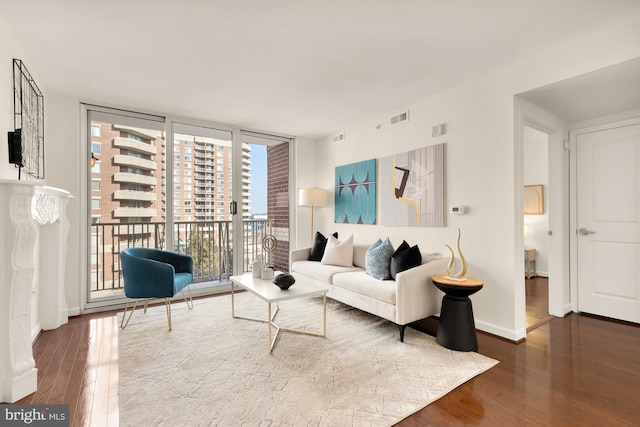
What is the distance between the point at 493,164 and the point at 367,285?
1677 mm

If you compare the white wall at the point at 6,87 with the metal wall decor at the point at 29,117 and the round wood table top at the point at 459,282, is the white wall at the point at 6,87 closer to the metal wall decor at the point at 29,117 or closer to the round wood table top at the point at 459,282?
the metal wall decor at the point at 29,117

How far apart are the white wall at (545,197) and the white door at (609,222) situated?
87.3 inches

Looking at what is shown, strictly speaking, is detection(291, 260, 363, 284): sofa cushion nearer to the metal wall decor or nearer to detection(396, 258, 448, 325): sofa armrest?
detection(396, 258, 448, 325): sofa armrest

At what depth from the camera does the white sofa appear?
2766mm

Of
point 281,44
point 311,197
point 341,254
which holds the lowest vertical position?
point 341,254

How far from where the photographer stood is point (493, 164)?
116 inches

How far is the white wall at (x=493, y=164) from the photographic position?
249cm

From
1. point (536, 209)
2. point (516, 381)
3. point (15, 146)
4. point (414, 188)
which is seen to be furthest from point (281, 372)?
point (536, 209)

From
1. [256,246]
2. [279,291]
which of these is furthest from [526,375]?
[256,246]

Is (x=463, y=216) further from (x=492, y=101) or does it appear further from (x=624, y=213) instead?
(x=624, y=213)

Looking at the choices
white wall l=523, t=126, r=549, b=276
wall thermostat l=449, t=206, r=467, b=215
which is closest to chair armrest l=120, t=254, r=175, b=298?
wall thermostat l=449, t=206, r=467, b=215

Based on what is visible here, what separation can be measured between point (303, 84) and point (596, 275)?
3.83m

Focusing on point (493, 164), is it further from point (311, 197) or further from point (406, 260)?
point (311, 197)

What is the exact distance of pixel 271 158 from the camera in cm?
548
